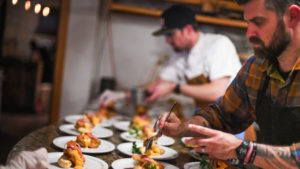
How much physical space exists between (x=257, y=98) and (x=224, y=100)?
0.71 ft

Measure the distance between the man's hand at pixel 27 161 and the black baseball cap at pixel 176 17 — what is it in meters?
1.89

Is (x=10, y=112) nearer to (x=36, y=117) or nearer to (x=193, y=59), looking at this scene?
(x=36, y=117)

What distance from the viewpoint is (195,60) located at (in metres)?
3.10

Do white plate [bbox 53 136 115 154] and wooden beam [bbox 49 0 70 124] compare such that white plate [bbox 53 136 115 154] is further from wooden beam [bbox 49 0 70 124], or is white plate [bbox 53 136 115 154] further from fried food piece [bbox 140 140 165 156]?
wooden beam [bbox 49 0 70 124]

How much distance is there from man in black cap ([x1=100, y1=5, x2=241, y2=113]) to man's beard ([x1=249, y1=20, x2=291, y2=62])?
3.27ft

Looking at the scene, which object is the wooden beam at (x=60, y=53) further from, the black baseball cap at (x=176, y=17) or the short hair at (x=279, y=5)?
the short hair at (x=279, y=5)

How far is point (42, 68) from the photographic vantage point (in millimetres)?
7883

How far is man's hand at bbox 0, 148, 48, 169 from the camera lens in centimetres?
121

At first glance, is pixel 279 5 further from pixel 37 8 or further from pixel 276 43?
pixel 37 8

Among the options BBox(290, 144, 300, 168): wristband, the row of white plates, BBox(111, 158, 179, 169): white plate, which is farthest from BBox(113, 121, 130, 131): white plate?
BBox(290, 144, 300, 168): wristband

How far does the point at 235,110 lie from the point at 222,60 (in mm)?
854

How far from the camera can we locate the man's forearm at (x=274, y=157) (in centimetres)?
139

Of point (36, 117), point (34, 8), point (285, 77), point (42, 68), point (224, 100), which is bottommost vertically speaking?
point (36, 117)

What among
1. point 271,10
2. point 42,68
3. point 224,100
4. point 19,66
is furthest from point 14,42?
point 271,10
